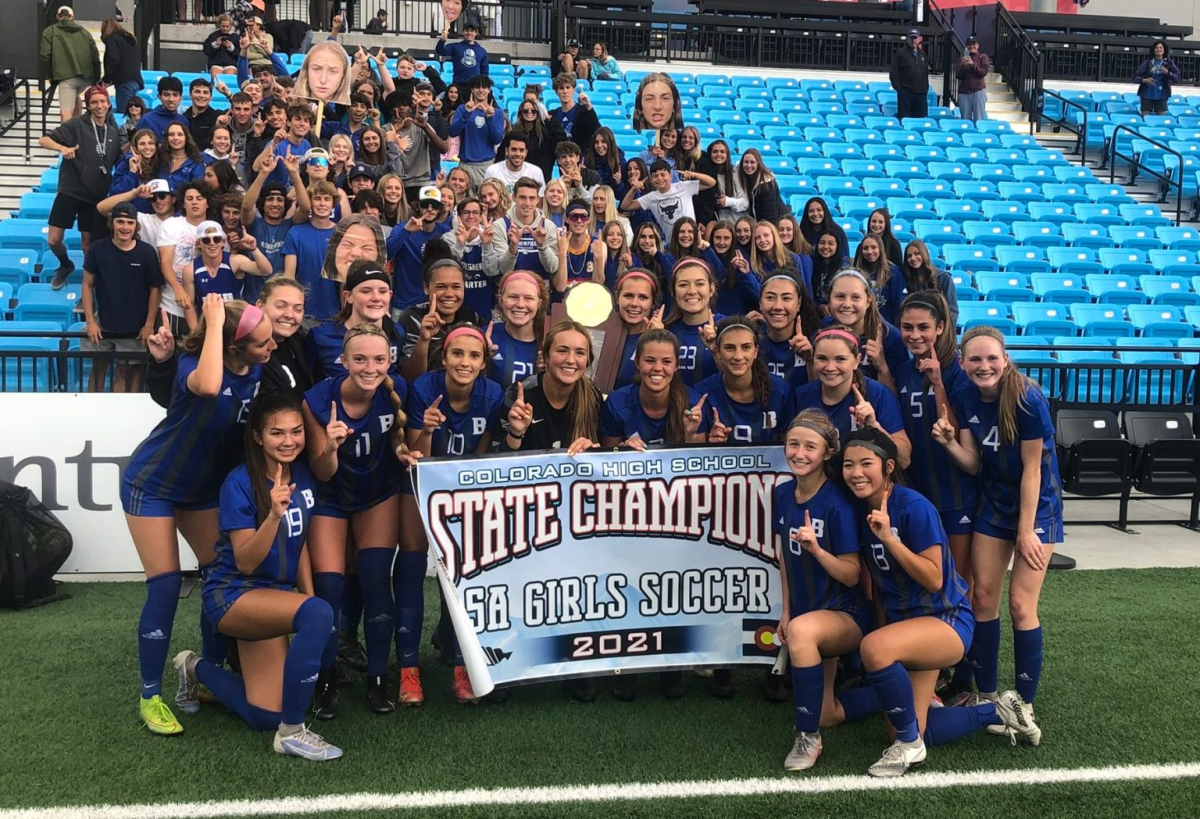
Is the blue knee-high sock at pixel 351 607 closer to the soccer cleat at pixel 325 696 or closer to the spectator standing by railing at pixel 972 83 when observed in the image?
the soccer cleat at pixel 325 696

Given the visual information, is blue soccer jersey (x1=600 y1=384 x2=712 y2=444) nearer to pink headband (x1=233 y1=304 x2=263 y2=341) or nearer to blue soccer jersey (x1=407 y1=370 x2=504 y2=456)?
blue soccer jersey (x1=407 y1=370 x2=504 y2=456)

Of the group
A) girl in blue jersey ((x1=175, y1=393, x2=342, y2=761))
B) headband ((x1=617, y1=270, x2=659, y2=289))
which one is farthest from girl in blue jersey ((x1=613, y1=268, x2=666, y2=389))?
girl in blue jersey ((x1=175, y1=393, x2=342, y2=761))

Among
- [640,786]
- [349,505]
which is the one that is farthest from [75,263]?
[640,786]

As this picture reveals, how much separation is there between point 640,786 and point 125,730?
7.06 feet

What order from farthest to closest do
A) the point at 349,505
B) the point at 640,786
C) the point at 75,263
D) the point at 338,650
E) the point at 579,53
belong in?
the point at 579,53
the point at 75,263
the point at 338,650
the point at 349,505
the point at 640,786

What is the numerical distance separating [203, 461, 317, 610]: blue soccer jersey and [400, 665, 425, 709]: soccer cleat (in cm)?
73

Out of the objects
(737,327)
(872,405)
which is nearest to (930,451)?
(872,405)

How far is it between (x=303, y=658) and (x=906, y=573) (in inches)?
93.3

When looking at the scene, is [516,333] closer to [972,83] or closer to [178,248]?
[178,248]

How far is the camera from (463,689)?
16.5ft

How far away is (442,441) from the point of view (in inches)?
200

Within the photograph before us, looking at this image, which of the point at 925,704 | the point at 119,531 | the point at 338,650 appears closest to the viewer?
the point at 925,704

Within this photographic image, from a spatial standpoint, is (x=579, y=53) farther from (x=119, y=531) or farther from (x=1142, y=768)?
(x=1142, y=768)

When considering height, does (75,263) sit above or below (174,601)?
above
